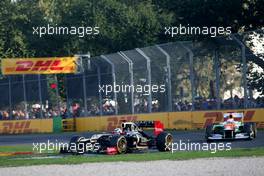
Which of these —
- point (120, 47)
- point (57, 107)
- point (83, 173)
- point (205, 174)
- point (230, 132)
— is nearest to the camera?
point (205, 174)

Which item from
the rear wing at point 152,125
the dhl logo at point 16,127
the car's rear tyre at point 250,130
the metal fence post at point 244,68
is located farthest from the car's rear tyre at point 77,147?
the dhl logo at point 16,127

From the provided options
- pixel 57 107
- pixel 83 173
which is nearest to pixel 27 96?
pixel 57 107

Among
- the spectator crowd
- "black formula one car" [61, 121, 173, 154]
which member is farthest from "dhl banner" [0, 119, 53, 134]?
"black formula one car" [61, 121, 173, 154]

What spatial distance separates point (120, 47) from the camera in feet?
168

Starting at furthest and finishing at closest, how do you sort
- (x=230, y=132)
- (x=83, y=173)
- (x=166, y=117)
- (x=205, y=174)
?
1. (x=166, y=117)
2. (x=230, y=132)
3. (x=83, y=173)
4. (x=205, y=174)

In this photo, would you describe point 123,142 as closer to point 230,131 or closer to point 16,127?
point 230,131

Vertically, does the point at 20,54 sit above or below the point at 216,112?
above

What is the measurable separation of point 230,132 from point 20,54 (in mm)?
35087

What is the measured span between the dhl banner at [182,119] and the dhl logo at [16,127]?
5379 mm

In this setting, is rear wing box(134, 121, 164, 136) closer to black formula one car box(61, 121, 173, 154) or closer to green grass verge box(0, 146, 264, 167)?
black formula one car box(61, 121, 173, 154)

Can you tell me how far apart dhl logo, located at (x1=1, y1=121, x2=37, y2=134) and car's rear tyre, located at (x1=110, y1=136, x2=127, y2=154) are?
69.9 feet

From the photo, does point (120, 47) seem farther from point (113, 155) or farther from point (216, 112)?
point (113, 155)

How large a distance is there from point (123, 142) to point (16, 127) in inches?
894

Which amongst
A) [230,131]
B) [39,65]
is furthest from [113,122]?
[230,131]
